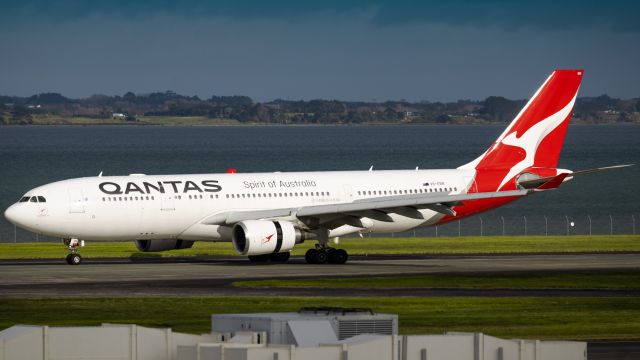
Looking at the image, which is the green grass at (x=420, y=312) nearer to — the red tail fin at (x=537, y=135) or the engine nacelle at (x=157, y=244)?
the engine nacelle at (x=157, y=244)

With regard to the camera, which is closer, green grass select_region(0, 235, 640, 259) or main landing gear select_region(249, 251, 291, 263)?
main landing gear select_region(249, 251, 291, 263)

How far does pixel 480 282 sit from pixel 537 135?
19.0 meters

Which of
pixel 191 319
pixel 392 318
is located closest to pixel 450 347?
pixel 392 318

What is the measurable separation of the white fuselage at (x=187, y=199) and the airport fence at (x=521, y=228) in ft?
111

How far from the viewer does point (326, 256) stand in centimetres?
6194

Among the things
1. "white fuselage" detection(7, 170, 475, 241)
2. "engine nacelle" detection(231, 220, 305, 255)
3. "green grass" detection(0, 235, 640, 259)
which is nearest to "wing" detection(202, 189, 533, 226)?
"white fuselage" detection(7, 170, 475, 241)

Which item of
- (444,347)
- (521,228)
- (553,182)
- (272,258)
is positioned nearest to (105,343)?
(444,347)

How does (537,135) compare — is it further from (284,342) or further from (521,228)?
(284,342)

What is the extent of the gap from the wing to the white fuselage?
65 centimetres

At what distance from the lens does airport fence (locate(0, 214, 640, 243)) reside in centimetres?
10362

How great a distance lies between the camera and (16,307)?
140 feet

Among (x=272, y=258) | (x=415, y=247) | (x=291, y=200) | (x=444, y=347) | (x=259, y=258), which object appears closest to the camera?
(x=444, y=347)

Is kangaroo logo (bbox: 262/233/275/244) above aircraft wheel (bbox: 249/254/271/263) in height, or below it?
above

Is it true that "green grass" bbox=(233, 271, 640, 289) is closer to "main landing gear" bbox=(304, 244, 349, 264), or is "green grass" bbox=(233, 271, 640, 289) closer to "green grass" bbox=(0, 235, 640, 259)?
"main landing gear" bbox=(304, 244, 349, 264)
